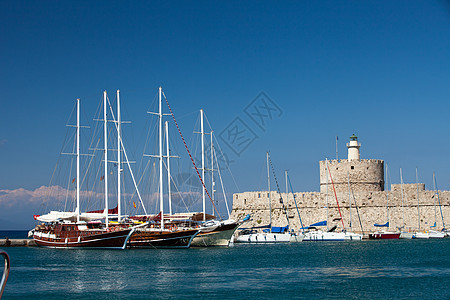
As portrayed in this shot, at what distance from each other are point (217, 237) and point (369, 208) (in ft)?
43.4

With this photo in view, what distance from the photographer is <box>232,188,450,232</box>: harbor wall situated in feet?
134

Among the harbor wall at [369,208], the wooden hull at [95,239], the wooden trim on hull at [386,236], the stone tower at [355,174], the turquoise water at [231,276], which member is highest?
the stone tower at [355,174]

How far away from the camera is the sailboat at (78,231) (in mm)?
30500

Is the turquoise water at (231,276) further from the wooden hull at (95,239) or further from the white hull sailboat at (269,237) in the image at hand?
the white hull sailboat at (269,237)

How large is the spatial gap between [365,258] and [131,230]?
1165 cm

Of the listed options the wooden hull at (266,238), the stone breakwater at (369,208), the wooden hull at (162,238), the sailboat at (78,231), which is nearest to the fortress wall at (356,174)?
the stone breakwater at (369,208)

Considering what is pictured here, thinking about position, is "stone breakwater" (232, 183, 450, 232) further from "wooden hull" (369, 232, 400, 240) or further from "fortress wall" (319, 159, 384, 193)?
"wooden hull" (369, 232, 400, 240)

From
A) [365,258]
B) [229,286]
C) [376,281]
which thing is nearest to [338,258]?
[365,258]

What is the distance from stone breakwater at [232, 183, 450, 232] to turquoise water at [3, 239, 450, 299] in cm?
1249

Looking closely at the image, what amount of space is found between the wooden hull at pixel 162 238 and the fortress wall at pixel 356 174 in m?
15.0

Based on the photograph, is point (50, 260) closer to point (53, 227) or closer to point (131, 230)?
point (131, 230)

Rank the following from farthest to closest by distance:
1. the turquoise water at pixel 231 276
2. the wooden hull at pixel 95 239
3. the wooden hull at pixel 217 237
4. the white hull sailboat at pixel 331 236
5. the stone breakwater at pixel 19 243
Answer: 1. the stone breakwater at pixel 19 243
2. the white hull sailboat at pixel 331 236
3. the wooden hull at pixel 217 237
4. the wooden hull at pixel 95 239
5. the turquoise water at pixel 231 276

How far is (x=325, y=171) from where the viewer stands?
144 feet

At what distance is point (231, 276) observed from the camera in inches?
762
